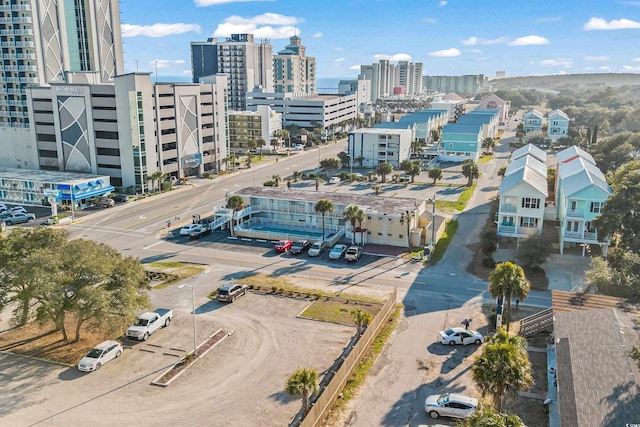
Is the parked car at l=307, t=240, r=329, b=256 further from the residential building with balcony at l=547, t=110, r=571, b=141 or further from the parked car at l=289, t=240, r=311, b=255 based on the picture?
the residential building with balcony at l=547, t=110, r=571, b=141

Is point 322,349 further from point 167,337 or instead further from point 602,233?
point 602,233

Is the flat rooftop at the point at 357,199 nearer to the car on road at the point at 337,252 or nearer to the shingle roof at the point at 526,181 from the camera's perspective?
the car on road at the point at 337,252

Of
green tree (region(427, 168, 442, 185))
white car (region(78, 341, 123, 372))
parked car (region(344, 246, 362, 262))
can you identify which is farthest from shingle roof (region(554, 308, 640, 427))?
green tree (region(427, 168, 442, 185))

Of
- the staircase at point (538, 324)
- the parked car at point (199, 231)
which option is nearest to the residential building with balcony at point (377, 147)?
the parked car at point (199, 231)

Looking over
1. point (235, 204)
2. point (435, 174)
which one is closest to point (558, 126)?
point (435, 174)

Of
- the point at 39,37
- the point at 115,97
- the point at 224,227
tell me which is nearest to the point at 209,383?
the point at 224,227

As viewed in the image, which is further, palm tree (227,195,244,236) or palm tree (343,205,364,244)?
palm tree (227,195,244,236)
